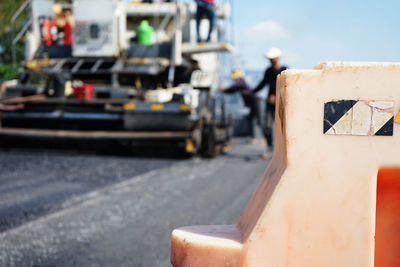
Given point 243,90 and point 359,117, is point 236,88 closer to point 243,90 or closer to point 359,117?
point 243,90

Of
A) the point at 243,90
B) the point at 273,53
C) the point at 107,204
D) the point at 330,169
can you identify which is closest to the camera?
the point at 330,169

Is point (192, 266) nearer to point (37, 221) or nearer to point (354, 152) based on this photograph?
point (354, 152)

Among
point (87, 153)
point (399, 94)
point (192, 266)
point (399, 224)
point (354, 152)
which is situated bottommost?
point (87, 153)

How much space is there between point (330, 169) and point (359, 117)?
20 centimetres

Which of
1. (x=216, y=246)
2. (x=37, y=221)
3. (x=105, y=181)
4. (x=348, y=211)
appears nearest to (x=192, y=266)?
(x=216, y=246)

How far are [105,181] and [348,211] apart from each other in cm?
430

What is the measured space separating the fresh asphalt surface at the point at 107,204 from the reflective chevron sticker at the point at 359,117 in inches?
62.0

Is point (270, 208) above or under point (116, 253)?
above

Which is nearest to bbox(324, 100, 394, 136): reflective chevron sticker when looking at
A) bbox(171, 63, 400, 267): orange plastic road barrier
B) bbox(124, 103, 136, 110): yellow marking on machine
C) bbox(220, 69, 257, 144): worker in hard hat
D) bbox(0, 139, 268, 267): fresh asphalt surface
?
bbox(171, 63, 400, 267): orange plastic road barrier

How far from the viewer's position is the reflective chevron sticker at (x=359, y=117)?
160 centimetres

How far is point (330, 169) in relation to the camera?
1.61 metres

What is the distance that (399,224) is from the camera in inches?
67.8

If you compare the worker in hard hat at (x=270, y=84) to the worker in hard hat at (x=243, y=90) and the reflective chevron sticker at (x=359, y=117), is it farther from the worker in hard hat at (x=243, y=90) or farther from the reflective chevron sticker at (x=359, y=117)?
the reflective chevron sticker at (x=359, y=117)

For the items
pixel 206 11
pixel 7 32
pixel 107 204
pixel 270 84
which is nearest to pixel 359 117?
pixel 107 204
